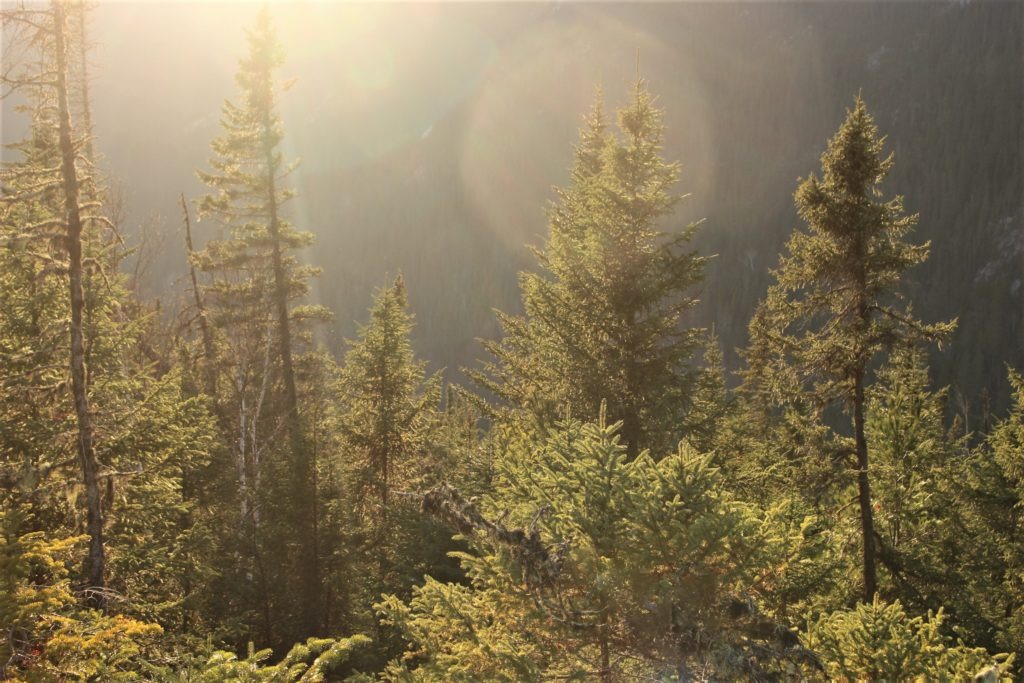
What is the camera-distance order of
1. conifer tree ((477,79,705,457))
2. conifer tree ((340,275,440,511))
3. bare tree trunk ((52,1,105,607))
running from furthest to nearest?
1. conifer tree ((340,275,440,511))
2. conifer tree ((477,79,705,457))
3. bare tree trunk ((52,1,105,607))

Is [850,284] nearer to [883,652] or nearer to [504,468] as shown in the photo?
[883,652]

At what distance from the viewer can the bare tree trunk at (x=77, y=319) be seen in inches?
382

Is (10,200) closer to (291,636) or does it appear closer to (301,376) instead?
(291,636)

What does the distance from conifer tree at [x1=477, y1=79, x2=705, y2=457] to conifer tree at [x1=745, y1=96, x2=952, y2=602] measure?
85.0 inches

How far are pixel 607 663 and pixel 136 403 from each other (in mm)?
9274

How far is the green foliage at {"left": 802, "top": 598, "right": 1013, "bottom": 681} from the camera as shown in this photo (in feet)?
20.4

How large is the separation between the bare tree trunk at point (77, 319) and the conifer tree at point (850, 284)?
1183cm

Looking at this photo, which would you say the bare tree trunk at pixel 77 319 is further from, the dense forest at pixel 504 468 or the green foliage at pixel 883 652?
the green foliage at pixel 883 652

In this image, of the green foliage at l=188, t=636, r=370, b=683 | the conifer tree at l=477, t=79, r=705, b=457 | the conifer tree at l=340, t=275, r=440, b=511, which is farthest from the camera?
the conifer tree at l=340, t=275, r=440, b=511

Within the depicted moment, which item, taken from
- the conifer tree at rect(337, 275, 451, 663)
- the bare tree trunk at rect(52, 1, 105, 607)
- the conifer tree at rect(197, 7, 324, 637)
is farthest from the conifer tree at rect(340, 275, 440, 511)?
the bare tree trunk at rect(52, 1, 105, 607)

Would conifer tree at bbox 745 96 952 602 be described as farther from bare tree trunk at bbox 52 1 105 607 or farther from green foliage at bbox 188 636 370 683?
bare tree trunk at bbox 52 1 105 607

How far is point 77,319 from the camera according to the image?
9.75m

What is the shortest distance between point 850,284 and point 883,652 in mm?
7934

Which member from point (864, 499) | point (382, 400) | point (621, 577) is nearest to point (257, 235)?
point (382, 400)
